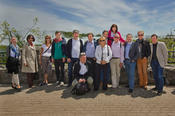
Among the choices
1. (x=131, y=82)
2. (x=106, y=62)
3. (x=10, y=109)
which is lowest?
(x=10, y=109)

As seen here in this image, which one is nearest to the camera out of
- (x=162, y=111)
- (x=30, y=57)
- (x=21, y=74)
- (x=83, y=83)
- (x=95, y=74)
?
(x=162, y=111)

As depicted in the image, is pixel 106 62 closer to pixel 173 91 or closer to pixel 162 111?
pixel 162 111

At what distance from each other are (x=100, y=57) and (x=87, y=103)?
65.4 inches

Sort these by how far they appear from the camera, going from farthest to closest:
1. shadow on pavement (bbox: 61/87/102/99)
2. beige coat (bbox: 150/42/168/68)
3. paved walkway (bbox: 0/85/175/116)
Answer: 1. beige coat (bbox: 150/42/168/68)
2. shadow on pavement (bbox: 61/87/102/99)
3. paved walkway (bbox: 0/85/175/116)

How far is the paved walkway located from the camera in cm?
320

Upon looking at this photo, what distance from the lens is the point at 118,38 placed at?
466 cm

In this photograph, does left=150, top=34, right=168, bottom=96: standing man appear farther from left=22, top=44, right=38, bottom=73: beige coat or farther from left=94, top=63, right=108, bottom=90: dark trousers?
left=22, top=44, right=38, bottom=73: beige coat

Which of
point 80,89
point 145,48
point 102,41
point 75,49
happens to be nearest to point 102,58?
point 102,41

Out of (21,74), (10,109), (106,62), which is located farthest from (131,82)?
(21,74)

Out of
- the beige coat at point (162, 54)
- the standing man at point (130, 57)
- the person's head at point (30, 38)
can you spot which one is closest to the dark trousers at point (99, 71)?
the standing man at point (130, 57)

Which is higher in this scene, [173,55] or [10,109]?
[173,55]

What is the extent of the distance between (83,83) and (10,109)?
2.21m

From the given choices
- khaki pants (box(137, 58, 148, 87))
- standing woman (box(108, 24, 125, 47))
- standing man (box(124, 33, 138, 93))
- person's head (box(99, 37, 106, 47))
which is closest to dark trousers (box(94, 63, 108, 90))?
person's head (box(99, 37, 106, 47))

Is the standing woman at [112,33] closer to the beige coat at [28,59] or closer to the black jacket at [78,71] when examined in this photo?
the black jacket at [78,71]
